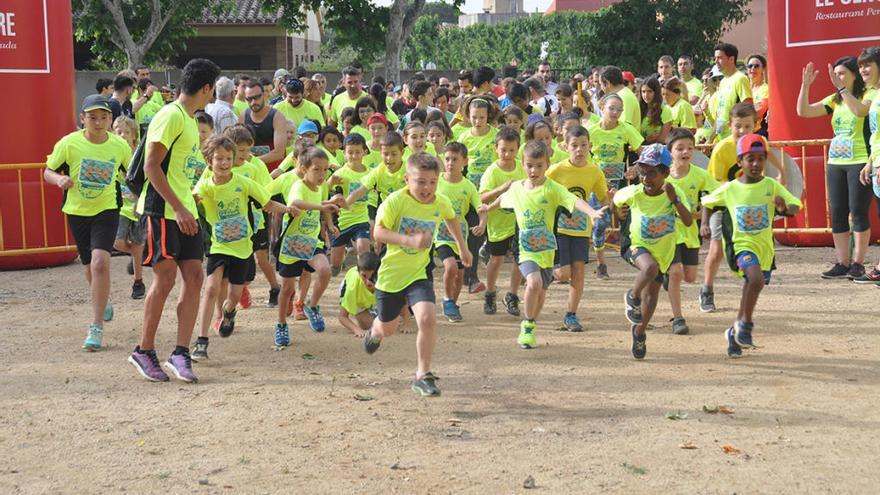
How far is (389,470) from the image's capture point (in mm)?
5863

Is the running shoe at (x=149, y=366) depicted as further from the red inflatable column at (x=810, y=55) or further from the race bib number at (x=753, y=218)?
the red inflatable column at (x=810, y=55)

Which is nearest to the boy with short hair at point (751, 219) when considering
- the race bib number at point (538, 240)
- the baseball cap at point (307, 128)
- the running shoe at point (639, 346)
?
the running shoe at point (639, 346)

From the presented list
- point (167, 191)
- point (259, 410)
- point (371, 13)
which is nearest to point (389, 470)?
point (259, 410)

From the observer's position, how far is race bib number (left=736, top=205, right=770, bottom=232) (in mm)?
8266

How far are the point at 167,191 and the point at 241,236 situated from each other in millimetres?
1231

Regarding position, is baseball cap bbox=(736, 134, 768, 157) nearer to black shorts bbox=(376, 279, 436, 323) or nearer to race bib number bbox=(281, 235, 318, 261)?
black shorts bbox=(376, 279, 436, 323)

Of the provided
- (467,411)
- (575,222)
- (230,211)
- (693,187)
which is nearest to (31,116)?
(230,211)

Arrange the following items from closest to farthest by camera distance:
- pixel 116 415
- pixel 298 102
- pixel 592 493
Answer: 1. pixel 592 493
2. pixel 116 415
3. pixel 298 102

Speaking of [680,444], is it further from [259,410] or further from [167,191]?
[167,191]

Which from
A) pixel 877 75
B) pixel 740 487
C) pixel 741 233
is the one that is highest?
pixel 877 75

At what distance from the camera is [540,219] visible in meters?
8.92

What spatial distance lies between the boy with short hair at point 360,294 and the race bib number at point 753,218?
276 cm

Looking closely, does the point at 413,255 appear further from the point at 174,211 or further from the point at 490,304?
the point at 490,304

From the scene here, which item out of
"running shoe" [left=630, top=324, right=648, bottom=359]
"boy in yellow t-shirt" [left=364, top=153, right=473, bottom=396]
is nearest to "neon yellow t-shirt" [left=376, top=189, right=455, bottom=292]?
"boy in yellow t-shirt" [left=364, top=153, right=473, bottom=396]
